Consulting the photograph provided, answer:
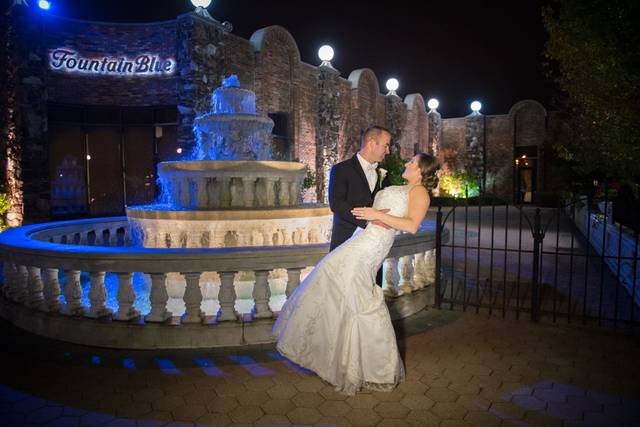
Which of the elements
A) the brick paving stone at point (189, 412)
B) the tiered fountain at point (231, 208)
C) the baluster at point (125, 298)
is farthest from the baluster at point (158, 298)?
the brick paving stone at point (189, 412)

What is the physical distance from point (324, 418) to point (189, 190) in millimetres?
5031

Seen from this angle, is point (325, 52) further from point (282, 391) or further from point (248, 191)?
point (282, 391)

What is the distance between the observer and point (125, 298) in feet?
15.4

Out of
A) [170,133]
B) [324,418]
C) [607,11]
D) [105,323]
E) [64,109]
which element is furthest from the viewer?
[170,133]

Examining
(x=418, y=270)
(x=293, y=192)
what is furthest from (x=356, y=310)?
(x=293, y=192)

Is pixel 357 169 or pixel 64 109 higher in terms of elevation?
pixel 64 109

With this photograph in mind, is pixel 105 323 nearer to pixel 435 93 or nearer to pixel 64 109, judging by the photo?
pixel 64 109

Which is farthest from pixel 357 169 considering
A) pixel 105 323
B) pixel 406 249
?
pixel 105 323

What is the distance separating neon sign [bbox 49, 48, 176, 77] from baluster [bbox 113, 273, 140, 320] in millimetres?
13555

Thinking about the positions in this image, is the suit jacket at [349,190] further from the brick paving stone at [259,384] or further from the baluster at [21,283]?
the baluster at [21,283]

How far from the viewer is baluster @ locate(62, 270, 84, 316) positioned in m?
4.82

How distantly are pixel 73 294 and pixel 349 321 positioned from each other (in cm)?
318

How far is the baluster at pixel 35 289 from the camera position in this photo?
5.07m

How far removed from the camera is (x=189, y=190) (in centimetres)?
741
